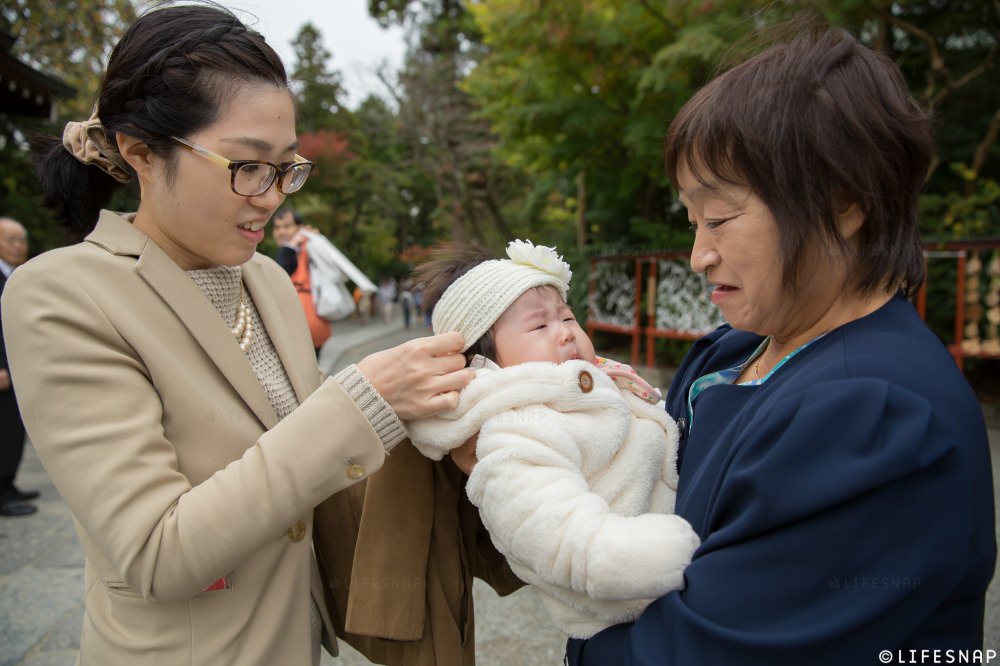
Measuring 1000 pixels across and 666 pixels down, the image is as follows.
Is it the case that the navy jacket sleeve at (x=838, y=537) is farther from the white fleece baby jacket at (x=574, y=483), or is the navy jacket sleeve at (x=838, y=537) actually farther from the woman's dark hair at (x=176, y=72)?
the woman's dark hair at (x=176, y=72)

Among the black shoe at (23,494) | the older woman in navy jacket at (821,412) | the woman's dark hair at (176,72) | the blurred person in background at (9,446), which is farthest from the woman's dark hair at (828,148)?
the black shoe at (23,494)

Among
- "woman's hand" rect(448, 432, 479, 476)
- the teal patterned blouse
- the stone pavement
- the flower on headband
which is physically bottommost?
the stone pavement

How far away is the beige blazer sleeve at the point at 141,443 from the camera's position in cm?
119

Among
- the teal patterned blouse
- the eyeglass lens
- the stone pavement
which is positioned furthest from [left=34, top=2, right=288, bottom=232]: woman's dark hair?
the stone pavement

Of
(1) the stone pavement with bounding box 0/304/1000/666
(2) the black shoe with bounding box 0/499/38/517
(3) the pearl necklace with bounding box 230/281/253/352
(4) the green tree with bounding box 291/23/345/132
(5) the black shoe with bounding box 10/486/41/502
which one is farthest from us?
(4) the green tree with bounding box 291/23/345/132

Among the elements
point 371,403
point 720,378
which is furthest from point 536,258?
point 371,403

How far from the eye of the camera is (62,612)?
344 centimetres

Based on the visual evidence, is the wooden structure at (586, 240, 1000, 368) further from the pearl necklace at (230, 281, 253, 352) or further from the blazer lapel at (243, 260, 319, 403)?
the pearl necklace at (230, 281, 253, 352)

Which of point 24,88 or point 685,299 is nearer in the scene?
point 24,88

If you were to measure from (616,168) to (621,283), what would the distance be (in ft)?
6.03

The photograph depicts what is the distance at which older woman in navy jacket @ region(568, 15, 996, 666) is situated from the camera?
99 cm

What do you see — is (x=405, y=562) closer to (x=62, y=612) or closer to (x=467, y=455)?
(x=467, y=455)

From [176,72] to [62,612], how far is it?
10.5 feet

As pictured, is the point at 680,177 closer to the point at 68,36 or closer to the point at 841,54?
the point at 841,54
